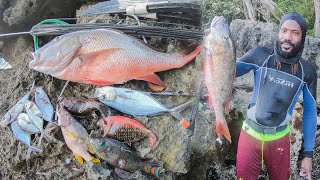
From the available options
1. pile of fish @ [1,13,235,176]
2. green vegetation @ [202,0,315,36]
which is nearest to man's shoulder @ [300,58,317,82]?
pile of fish @ [1,13,235,176]

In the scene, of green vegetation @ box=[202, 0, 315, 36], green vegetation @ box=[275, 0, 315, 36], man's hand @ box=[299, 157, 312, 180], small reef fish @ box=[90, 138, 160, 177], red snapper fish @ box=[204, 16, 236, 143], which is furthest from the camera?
green vegetation @ box=[275, 0, 315, 36]

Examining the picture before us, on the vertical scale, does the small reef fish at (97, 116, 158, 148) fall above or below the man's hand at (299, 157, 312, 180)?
above

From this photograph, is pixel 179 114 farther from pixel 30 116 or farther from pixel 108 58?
pixel 30 116

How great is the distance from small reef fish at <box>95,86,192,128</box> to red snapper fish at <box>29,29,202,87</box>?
8cm

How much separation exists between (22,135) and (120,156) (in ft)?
3.18

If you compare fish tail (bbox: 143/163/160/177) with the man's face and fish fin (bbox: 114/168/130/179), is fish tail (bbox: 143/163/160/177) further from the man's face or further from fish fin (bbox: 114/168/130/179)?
the man's face

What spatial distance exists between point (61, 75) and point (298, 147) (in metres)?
2.24

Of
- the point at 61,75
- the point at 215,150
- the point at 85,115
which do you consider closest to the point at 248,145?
the point at 215,150

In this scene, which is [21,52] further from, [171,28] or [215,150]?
[215,150]

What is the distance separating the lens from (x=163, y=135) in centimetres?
297

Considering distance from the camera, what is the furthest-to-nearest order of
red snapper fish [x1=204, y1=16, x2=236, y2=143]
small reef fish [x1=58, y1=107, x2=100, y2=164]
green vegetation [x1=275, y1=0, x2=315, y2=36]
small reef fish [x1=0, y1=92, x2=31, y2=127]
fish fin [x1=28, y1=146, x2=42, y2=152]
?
1. green vegetation [x1=275, y1=0, x2=315, y2=36]
2. small reef fish [x1=0, y1=92, x2=31, y2=127]
3. fish fin [x1=28, y1=146, x2=42, y2=152]
4. small reef fish [x1=58, y1=107, x2=100, y2=164]
5. red snapper fish [x1=204, y1=16, x2=236, y2=143]

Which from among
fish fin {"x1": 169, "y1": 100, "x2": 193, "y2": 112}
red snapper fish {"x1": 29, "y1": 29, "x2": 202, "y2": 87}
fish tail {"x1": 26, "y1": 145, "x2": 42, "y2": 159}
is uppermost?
red snapper fish {"x1": 29, "y1": 29, "x2": 202, "y2": 87}

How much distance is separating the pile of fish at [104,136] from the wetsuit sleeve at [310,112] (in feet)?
3.67

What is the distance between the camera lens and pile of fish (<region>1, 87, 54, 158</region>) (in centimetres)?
323
